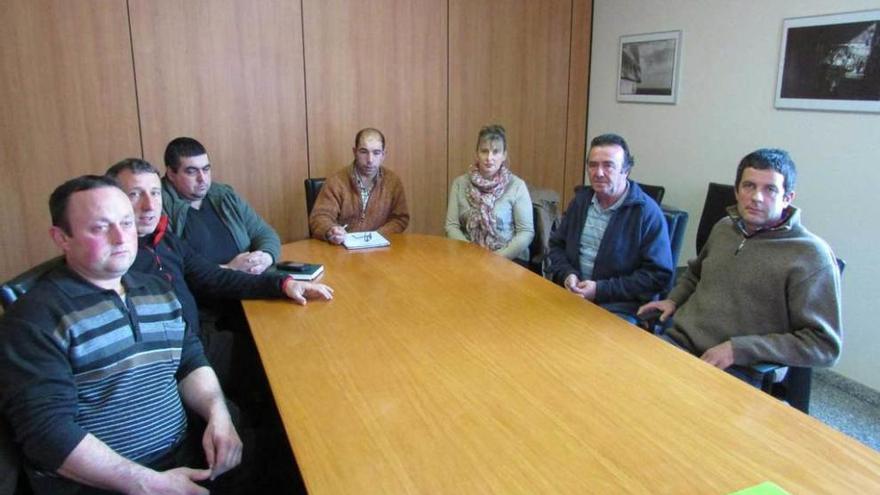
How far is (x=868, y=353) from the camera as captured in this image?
2955 mm

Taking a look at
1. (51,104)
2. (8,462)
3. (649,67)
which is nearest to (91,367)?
(8,462)

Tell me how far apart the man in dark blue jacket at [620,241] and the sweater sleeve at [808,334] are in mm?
588

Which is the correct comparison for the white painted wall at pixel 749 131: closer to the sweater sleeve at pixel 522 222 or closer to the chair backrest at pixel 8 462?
the sweater sleeve at pixel 522 222

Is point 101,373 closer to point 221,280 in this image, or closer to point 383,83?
point 221,280

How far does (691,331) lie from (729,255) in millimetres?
294

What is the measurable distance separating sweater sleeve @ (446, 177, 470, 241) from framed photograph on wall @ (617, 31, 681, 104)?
172 centimetres

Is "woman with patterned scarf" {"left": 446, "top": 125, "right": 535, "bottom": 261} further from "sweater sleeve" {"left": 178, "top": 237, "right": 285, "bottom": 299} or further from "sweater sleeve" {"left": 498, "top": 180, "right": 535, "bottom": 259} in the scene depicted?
"sweater sleeve" {"left": 178, "top": 237, "right": 285, "bottom": 299}

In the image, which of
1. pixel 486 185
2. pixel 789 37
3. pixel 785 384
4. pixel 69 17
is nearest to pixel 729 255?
pixel 785 384

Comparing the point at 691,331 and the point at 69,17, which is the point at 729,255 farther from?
the point at 69,17

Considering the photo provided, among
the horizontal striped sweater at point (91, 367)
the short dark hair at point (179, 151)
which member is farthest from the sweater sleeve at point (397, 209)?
the horizontal striped sweater at point (91, 367)

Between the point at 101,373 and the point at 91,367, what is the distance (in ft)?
0.09

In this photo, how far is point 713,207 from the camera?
3.37 m

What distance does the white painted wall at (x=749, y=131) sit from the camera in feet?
9.54

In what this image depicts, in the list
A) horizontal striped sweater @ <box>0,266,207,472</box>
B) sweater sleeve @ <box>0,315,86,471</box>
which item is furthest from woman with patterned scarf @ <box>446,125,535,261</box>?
sweater sleeve @ <box>0,315,86,471</box>
